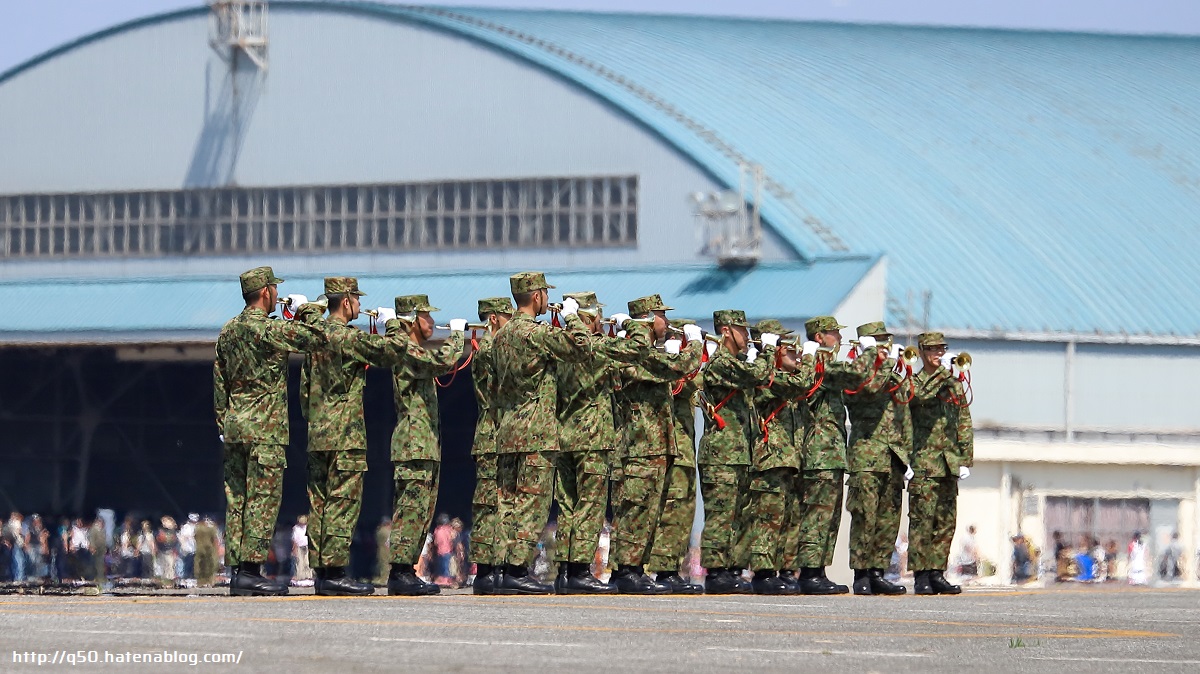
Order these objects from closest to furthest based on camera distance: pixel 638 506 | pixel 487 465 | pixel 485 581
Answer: pixel 485 581
pixel 487 465
pixel 638 506

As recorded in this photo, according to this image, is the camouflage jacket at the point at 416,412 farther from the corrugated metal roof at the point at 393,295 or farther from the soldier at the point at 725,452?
the corrugated metal roof at the point at 393,295

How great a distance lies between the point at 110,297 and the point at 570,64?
26.4 ft

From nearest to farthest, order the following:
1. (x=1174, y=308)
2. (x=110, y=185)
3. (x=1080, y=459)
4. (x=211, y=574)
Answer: (x=211, y=574) < (x=1080, y=459) < (x=1174, y=308) < (x=110, y=185)

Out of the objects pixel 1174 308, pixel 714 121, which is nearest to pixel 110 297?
pixel 714 121

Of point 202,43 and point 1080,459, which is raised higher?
point 202,43

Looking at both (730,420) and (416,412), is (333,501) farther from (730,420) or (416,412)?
(730,420)

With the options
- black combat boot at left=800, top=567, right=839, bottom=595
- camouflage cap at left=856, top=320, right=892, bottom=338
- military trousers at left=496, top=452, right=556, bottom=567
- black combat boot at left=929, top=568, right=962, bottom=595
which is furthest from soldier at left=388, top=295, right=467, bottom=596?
black combat boot at left=929, top=568, right=962, bottom=595

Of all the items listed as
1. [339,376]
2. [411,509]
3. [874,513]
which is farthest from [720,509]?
[339,376]

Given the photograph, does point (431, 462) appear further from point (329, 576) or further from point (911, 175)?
point (911, 175)

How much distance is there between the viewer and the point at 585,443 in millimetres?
14750

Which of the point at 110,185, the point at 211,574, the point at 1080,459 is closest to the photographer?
the point at 211,574

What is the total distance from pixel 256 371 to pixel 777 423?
4095 millimetres

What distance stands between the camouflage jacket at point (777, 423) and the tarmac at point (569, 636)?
208 cm

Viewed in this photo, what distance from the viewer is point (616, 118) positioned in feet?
112
